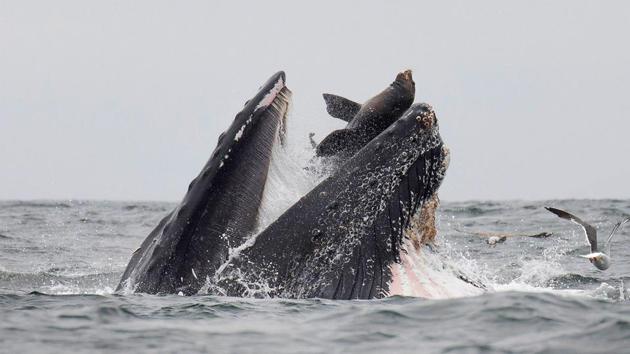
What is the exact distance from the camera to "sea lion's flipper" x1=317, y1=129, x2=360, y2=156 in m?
7.64

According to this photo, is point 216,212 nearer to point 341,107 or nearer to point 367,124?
point 367,124

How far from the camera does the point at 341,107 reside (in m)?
8.20

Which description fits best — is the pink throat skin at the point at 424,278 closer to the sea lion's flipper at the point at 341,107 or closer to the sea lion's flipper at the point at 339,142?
the sea lion's flipper at the point at 339,142

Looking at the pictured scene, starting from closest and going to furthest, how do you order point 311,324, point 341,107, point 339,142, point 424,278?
1. point 311,324
2. point 424,278
3. point 339,142
4. point 341,107

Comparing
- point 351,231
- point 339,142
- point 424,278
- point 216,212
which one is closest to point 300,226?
point 351,231

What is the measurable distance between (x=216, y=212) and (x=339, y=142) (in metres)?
1.05

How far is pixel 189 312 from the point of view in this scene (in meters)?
7.39

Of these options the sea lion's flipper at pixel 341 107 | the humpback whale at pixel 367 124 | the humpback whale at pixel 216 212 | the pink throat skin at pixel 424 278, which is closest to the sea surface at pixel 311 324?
the pink throat skin at pixel 424 278

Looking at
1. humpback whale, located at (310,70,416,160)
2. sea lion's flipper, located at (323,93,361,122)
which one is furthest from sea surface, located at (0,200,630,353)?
sea lion's flipper, located at (323,93,361,122)

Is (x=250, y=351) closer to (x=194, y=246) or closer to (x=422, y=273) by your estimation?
(x=194, y=246)

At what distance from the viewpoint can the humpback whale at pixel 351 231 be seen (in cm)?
707

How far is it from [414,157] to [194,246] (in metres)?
1.52

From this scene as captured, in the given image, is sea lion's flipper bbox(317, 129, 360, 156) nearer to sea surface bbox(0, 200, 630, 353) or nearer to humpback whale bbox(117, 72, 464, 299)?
humpback whale bbox(117, 72, 464, 299)

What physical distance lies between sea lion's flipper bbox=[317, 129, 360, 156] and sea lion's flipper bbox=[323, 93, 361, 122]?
1.71 ft
